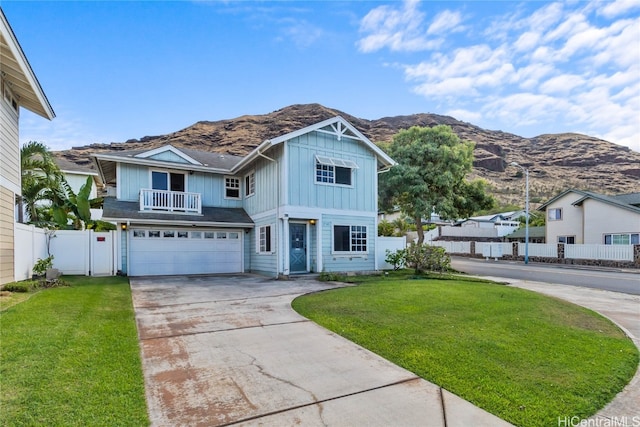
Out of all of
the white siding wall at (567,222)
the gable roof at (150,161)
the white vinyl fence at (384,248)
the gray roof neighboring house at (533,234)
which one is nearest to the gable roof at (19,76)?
→ the gable roof at (150,161)

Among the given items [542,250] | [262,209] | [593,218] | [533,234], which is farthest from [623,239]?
[262,209]

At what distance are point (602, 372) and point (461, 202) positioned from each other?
21497 millimetres

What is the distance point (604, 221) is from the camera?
80.6 ft

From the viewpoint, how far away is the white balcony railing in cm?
1435

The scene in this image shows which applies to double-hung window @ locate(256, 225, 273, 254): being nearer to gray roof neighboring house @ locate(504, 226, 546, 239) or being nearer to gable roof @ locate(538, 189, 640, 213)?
gable roof @ locate(538, 189, 640, 213)

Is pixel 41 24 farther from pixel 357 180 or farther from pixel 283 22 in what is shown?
pixel 357 180

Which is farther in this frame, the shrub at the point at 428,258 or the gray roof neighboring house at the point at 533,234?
the gray roof neighboring house at the point at 533,234

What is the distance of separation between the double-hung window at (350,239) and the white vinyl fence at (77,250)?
361 inches

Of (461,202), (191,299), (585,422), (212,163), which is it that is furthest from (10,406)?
(461,202)

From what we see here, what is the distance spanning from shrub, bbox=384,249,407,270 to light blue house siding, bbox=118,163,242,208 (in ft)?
26.1

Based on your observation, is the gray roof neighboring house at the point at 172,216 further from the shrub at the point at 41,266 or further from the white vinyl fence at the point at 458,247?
the white vinyl fence at the point at 458,247

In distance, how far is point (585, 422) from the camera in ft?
9.39

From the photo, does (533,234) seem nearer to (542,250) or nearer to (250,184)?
(542,250)

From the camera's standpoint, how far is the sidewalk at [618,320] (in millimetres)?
2959
